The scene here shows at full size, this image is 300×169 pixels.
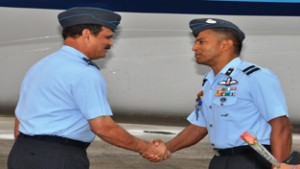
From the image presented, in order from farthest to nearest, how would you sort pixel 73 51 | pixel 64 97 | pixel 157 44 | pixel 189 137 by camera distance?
1. pixel 157 44
2. pixel 189 137
3. pixel 73 51
4. pixel 64 97

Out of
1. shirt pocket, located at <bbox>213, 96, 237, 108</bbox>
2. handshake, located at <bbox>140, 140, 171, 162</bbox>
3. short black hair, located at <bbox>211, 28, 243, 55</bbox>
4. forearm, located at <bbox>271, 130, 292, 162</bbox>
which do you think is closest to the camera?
forearm, located at <bbox>271, 130, 292, 162</bbox>

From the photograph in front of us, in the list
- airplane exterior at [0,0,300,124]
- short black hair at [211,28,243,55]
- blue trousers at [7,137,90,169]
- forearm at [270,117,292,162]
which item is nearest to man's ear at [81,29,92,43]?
blue trousers at [7,137,90,169]

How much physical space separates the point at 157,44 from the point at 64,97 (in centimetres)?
379

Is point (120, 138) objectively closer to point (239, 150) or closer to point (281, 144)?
point (239, 150)

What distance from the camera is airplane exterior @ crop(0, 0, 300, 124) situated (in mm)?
6738

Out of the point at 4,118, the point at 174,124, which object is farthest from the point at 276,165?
the point at 4,118

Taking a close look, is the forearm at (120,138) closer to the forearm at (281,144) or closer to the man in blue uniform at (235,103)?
the man in blue uniform at (235,103)

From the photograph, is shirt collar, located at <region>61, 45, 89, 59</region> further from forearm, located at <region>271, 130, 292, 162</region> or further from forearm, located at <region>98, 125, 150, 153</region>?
forearm, located at <region>271, 130, 292, 162</region>

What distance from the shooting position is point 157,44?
6.80m

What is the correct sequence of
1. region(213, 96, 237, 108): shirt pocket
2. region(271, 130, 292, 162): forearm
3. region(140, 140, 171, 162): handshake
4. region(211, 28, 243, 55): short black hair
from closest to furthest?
region(271, 130, 292, 162): forearm
region(213, 96, 237, 108): shirt pocket
region(211, 28, 243, 55): short black hair
region(140, 140, 171, 162): handshake

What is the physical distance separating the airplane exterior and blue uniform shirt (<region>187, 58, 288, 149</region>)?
3.43 m

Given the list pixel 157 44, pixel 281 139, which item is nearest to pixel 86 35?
pixel 281 139

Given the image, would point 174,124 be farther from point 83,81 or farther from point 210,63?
point 83,81

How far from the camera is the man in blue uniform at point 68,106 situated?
120 inches
